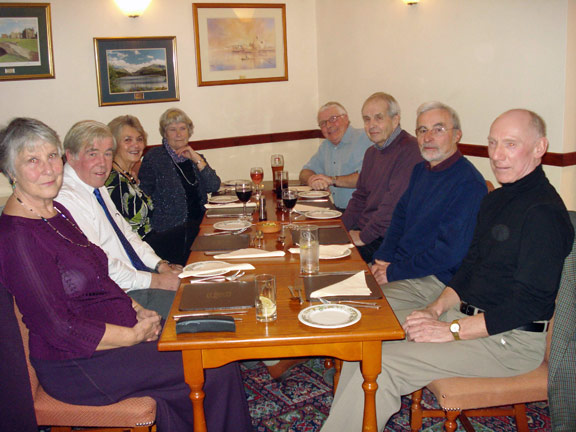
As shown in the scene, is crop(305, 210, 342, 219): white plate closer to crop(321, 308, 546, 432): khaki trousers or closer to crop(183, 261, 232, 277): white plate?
crop(183, 261, 232, 277): white plate

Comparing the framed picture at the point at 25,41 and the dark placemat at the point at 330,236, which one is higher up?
the framed picture at the point at 25,41

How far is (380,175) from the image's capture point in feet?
10.8

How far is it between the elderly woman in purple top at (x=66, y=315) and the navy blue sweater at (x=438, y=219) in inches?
40.9

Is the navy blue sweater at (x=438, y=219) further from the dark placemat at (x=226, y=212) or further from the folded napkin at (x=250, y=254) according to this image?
the dark placemat at (x=226, y=212)

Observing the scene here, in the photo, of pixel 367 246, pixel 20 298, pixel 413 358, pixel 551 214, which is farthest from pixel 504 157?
pixel 20 298

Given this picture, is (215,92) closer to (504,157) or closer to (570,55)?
(570,55)

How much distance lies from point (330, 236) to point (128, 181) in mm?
1224

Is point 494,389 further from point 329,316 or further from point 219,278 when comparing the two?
point 219,278

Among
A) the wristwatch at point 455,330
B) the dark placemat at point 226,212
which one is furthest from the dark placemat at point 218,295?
the dark placemat at point 226,212

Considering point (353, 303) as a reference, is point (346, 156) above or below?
above

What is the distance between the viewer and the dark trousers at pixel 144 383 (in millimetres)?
1760

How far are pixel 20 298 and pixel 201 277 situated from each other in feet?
2.00

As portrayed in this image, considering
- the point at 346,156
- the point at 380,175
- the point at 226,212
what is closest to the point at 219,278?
the point at 226,212

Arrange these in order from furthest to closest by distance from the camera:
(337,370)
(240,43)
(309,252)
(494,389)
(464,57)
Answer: (240,43), (464,57), (337,370), (309,252), (494,389)
